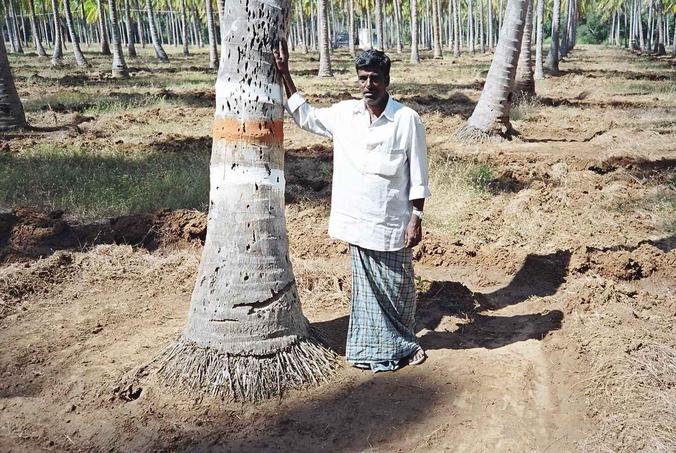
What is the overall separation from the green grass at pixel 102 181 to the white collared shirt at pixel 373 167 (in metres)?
3.95

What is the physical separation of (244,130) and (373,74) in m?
0.79

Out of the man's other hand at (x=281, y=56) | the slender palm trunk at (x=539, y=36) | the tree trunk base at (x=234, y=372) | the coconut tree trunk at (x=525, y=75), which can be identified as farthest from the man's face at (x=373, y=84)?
the slender palm trunk at (x=539, y=36)

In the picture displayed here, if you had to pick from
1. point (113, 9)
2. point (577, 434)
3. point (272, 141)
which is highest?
point (113, 9)

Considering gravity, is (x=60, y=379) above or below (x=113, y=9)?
below

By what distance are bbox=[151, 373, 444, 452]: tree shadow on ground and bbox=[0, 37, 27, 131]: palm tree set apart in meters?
9.86

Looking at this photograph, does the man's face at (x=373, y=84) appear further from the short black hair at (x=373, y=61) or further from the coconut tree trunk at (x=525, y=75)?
the coconut tree trunk at (x=525, y=75)

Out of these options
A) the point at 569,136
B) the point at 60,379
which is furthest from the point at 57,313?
the point at 569,136

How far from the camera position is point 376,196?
11.7 ft

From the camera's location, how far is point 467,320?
469cm

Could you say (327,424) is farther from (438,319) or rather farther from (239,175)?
(438,319)

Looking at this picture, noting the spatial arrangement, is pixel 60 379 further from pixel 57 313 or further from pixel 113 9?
pixel 113 9

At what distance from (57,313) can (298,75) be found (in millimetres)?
18949

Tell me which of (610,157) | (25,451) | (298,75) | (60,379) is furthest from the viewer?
(298,75)

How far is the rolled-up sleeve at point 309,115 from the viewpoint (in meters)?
3.62
